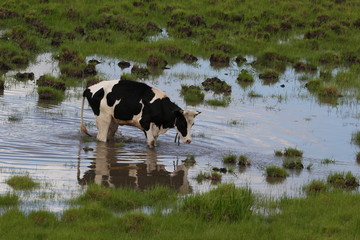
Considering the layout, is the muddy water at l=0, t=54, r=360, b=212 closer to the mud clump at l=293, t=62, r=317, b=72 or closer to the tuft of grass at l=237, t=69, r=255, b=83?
the tuft of grass at l=237, t=69, r=255, b=83

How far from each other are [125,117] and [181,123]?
1.26 meters

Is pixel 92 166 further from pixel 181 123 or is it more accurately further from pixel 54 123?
pixel 54 123

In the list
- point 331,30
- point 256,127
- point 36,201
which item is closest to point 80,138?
point 256,127

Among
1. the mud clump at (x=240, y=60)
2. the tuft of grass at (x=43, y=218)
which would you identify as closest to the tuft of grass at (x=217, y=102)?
the mud clump at (x=240, y=60)

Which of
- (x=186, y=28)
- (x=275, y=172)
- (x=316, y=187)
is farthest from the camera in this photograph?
(x=186, y=28)

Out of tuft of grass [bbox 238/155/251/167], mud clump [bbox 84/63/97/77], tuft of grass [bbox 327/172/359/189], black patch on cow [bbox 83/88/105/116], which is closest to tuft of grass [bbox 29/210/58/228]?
tuft of grass [bbox 327/172/359/189]

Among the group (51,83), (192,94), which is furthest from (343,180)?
(51,83)

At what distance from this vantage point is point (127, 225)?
10984mm

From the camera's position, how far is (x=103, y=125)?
59.0 ft

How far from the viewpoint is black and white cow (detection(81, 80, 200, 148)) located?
17.9m

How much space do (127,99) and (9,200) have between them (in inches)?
253

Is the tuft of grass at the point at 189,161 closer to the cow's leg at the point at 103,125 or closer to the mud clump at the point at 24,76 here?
the cow's leg at the point at 103,125

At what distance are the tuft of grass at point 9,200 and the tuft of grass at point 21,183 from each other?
79 centimetres

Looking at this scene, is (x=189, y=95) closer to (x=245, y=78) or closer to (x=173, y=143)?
(x=245, y=78)
